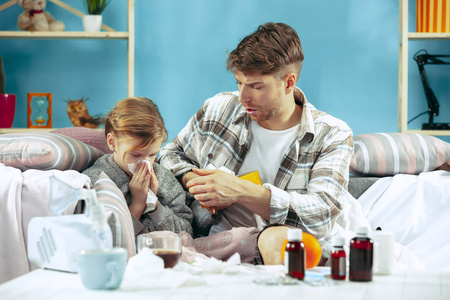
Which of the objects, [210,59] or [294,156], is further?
[210,59]

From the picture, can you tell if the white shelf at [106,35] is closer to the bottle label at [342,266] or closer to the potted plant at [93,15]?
the potted plant at [93,15]

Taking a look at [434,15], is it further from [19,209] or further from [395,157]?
[19,209]

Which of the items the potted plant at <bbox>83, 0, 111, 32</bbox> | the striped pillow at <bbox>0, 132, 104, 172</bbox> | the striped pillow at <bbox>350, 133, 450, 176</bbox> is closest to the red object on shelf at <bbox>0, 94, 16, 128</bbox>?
the potted plant at <bbox>83, 0, 111, 32</bbox>

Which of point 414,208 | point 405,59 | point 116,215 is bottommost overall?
point 414,208

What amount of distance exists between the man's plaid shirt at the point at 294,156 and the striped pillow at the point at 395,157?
362 millimetres

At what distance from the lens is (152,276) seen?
1.10 meters

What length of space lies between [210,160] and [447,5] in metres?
1.46

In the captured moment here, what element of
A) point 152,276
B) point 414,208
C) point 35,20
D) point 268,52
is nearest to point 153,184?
point 268,52

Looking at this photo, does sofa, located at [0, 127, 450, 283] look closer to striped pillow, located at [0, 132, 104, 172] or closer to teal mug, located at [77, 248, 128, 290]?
striped pillow, located at [0, 132, 104, 172]

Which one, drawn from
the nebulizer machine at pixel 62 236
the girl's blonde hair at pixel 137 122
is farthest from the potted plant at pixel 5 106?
the nebulizer machine at pixel 62 236

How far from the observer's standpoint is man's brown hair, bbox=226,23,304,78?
2059mm

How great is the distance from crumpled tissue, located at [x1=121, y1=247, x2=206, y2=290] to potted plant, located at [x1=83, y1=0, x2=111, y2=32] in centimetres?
195

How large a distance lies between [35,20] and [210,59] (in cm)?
87

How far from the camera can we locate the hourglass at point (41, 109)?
9.64 ft
